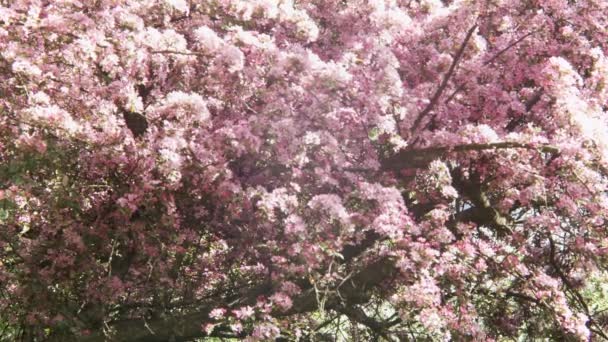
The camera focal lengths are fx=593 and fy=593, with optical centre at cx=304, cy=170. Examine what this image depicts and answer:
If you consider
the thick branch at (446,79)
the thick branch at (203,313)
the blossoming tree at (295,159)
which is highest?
the thick branch at (446,79)

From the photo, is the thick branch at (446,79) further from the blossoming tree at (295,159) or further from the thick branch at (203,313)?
the thick branch at (203,313)

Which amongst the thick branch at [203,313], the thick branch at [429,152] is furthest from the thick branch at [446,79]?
the thick branch at [203,313]

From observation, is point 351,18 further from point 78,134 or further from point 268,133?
point 78,134

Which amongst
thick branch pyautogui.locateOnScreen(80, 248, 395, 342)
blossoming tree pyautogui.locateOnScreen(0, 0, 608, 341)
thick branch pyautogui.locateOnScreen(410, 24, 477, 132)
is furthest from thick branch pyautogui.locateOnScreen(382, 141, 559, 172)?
thick branch pyautogui.locateOnScreen(80, 248, 395, 342)

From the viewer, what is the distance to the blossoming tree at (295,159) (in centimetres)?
629

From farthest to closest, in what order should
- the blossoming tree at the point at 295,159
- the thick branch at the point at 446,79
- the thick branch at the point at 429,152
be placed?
1. the thick branch at the point at 446,79
2. the thick branch at the point at 429,152
3. the blossoming tree at the point at 295,159

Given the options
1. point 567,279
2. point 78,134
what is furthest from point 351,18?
point 567,279

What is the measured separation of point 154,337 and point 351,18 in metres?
5.10

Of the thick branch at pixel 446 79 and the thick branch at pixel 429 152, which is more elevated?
the thick branch at pixel 446 79

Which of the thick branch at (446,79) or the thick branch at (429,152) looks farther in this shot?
the thick branch at (446,79)

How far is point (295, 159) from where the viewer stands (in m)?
6.66

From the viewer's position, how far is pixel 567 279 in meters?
8.25

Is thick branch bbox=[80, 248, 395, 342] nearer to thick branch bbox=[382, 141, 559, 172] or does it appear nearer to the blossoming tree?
the blossoming tree

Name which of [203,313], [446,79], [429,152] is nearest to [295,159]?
[429,152]
